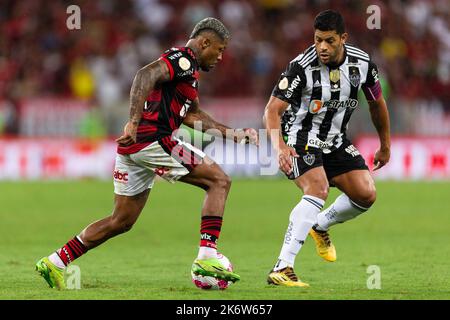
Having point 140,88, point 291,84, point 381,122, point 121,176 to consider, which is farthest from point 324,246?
point 140,88

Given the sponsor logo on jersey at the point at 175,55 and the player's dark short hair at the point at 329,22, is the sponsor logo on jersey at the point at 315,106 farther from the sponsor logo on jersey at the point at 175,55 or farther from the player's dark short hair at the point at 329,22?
the sponsor logo on jersey at the point at 175,55

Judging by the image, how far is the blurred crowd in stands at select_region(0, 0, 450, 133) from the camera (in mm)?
24625

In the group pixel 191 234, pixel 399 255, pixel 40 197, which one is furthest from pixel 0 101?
pixel 399 255

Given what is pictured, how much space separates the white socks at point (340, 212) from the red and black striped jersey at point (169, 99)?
2.14 metres

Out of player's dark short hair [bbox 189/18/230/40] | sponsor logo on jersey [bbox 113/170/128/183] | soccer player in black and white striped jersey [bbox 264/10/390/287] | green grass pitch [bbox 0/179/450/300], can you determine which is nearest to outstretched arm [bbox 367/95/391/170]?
soccer player in black and white striped jersey [bbox 264/10/390/287]

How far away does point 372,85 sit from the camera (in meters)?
8.82

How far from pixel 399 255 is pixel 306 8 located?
17.1 metres

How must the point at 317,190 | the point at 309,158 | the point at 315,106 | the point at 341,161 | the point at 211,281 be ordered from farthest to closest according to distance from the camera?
the point at 341,161
the point at 315,106
the point at 309,158
the point at 317,190
the point at 211,281

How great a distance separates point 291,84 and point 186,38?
17231mm

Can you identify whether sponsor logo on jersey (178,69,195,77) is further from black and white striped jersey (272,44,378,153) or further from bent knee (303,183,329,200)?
bent knee (303,183,329,200)

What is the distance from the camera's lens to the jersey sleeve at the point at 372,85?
8.76 metres

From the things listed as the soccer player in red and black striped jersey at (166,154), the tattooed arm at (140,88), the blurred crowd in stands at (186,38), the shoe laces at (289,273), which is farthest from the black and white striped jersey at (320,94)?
the blurred crowd in stands at (186,38)

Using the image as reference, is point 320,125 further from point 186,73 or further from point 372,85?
point 186,73

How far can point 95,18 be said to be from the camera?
85.9 ft
